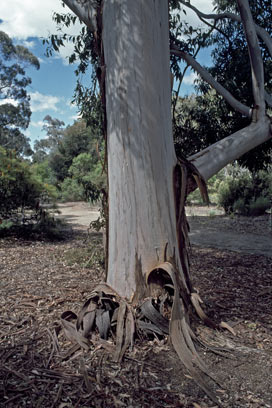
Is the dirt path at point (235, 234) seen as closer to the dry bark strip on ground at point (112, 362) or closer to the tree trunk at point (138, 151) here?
the dry bark strip on ground at point (112, 362)

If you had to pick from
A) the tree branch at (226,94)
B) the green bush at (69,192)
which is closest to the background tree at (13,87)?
the green bush at (69,192)

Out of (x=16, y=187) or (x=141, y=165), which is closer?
(x=141, y=165)

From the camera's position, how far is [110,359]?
2256mm

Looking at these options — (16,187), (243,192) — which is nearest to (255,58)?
(16,187)

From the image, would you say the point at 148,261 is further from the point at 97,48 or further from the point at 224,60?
the point at 224,60

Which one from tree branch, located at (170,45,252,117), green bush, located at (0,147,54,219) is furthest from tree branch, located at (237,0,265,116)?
green bush, located at (0,147,54,219)

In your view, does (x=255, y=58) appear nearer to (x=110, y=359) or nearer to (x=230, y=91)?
(x=230, y=91)

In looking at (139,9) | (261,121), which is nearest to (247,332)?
(261,121)

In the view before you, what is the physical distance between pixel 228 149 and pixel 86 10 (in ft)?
5.88

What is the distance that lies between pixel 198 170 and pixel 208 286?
5.37 ft

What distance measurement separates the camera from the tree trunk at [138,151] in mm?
2658

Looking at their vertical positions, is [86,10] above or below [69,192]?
above

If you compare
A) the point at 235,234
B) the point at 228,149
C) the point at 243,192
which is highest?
the point at 228,149

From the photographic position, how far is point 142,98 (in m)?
2.67
